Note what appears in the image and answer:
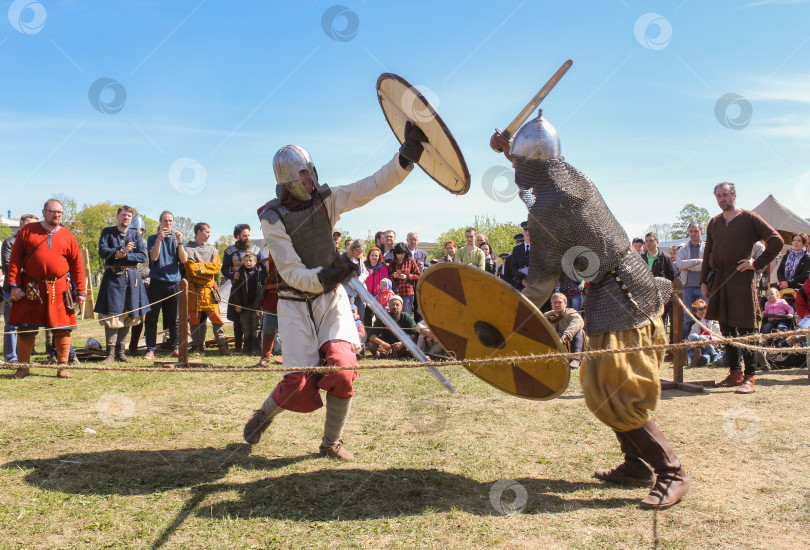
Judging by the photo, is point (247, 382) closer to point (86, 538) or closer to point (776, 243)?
point (86, 538)

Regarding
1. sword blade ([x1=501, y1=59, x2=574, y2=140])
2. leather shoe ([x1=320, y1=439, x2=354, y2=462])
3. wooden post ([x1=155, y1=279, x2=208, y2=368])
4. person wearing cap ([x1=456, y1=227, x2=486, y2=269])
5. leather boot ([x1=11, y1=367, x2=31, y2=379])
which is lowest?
leather shoe ([x1=320, y1=439, x2=354, y2=462])

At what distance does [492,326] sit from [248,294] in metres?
6.42

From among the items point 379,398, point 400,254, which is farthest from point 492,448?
point 400,254

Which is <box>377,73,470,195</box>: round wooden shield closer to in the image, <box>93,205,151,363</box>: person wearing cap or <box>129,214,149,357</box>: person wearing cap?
A: <box>93,205,151,363</box>: person wearing cap

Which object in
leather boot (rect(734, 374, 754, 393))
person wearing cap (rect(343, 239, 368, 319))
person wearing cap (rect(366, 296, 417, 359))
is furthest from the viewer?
person wearing cap (rect(343, 239, 368, 319))

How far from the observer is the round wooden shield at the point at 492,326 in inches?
119

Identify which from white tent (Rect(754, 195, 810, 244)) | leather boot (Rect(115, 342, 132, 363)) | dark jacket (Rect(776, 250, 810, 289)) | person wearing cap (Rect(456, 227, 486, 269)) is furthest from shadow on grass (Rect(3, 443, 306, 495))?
white tent (Rect(754, 195, 810, 244))

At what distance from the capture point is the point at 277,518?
303 centimetres

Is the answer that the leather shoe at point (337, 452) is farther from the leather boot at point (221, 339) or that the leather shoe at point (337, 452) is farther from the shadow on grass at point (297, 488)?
the leather boot at point (221, 339)

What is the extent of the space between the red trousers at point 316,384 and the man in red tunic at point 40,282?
422cm

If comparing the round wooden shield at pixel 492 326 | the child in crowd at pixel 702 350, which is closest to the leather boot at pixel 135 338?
the round wooden shield at pixel 492 326

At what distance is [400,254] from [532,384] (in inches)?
238

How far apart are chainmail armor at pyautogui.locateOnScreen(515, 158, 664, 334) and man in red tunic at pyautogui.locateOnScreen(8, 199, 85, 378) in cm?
563

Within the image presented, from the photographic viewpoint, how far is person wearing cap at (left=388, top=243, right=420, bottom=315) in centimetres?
922
